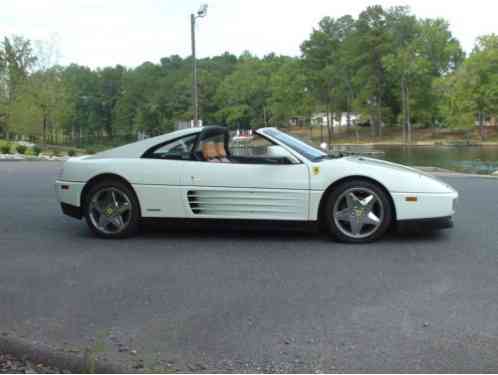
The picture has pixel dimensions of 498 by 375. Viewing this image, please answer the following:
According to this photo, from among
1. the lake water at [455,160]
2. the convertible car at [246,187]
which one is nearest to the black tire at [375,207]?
the convertible car at [246,187]

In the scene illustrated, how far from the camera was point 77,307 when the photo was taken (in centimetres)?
396

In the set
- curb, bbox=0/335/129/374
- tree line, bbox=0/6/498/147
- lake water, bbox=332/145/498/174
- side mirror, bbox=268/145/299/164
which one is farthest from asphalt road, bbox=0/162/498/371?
tree line, bbox=0/6/498/147

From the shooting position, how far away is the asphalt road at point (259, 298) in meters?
3.14

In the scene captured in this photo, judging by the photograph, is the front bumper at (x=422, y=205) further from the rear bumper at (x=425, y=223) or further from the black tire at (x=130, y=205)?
the black tire at (x=130, y=205)

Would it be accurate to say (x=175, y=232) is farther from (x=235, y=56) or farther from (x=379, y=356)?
(x=235, y=56)

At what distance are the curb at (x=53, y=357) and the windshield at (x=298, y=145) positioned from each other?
3.70 m

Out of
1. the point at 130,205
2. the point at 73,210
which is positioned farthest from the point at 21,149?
the point at 130,205

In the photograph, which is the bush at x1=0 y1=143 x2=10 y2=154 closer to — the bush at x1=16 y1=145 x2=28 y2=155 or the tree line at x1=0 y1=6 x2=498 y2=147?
the bush at x1=16 y1=145 x2=28 y2=155

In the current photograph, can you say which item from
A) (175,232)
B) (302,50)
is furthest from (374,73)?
(175,232)

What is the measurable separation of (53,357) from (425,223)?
4174mm

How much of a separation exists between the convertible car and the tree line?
51684mm

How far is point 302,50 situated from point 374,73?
1180cm

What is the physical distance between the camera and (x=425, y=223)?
597cm

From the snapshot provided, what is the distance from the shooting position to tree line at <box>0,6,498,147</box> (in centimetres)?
5984
